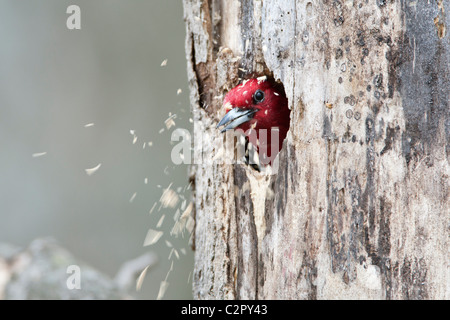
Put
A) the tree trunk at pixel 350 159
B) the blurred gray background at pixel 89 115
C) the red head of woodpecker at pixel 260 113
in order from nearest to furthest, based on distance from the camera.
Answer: the tree trunk at pixel 350 159, the red head of woodpecker at pixel 260 113, the blurred gray background at pixel 89 115

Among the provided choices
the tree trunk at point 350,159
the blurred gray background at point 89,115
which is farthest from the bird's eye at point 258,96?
the blurred gray background at point 89,115

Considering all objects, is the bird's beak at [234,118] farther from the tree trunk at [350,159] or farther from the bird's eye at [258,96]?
the tree trunk at [350,159]

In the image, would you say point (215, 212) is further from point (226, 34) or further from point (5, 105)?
point (5, 105)

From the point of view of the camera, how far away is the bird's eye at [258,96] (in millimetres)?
2486

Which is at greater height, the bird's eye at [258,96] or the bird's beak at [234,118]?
the bird's eye at [258,96]

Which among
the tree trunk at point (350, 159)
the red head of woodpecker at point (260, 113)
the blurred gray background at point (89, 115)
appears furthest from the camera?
the blurred gray background at point (89, 115)

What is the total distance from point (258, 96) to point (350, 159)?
740mm

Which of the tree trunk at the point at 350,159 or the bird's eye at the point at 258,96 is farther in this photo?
the bird's eye at the point at 258,96

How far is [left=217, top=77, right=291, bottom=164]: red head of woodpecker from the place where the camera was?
7.98 feet

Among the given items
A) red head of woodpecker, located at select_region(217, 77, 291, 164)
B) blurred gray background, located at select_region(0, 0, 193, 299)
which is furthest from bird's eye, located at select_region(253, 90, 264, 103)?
blurred gray background, located at select_region(0, 0, 193, 299)

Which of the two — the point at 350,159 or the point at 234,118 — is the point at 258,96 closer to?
the point at 234,118

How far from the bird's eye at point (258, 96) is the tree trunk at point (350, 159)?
0.17 meters

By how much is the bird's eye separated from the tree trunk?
6.7 inches

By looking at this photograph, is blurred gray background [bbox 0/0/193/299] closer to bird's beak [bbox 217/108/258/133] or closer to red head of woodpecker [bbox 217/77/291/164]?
red head of woodpecker [bbox 217/77/291/164]
